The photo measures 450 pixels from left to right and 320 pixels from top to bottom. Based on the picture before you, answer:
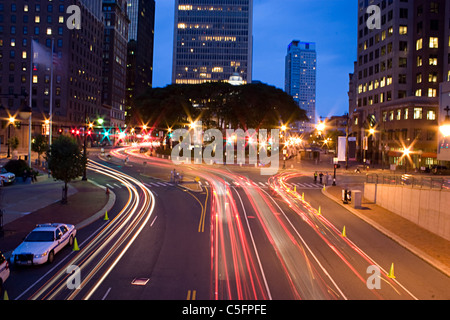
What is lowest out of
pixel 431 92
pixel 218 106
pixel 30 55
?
pixel 218 106

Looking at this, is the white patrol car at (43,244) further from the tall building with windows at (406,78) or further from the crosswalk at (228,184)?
the tall building with windows at (406,78)

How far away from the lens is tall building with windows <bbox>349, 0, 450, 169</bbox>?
6222 cm

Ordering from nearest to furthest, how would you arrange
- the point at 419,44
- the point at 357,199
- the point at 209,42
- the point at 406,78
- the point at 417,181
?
the point at 417,181, the point at 357,199, the point at 419,44, the point at 406,78, the point at 209,42

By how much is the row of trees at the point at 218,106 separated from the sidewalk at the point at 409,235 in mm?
48662

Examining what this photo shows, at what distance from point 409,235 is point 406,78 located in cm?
5834

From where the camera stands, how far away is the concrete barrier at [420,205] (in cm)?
1984

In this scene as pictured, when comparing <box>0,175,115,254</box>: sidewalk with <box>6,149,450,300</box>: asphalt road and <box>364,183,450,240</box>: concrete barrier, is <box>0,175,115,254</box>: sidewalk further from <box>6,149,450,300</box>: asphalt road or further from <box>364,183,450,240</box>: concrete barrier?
<box>364,183,450,240</box>: concrete barrier

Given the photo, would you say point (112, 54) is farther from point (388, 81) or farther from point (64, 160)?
point (64, 160)

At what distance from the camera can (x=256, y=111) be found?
245ft

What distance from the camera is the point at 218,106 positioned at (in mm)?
77312

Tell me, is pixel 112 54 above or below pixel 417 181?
above

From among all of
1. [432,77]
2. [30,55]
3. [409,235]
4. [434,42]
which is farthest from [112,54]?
[409,235]

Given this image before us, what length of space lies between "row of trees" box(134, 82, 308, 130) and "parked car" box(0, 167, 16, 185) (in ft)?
137

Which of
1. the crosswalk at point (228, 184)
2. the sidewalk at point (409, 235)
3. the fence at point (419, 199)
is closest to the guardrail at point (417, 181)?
the fence at point (419, 199)
